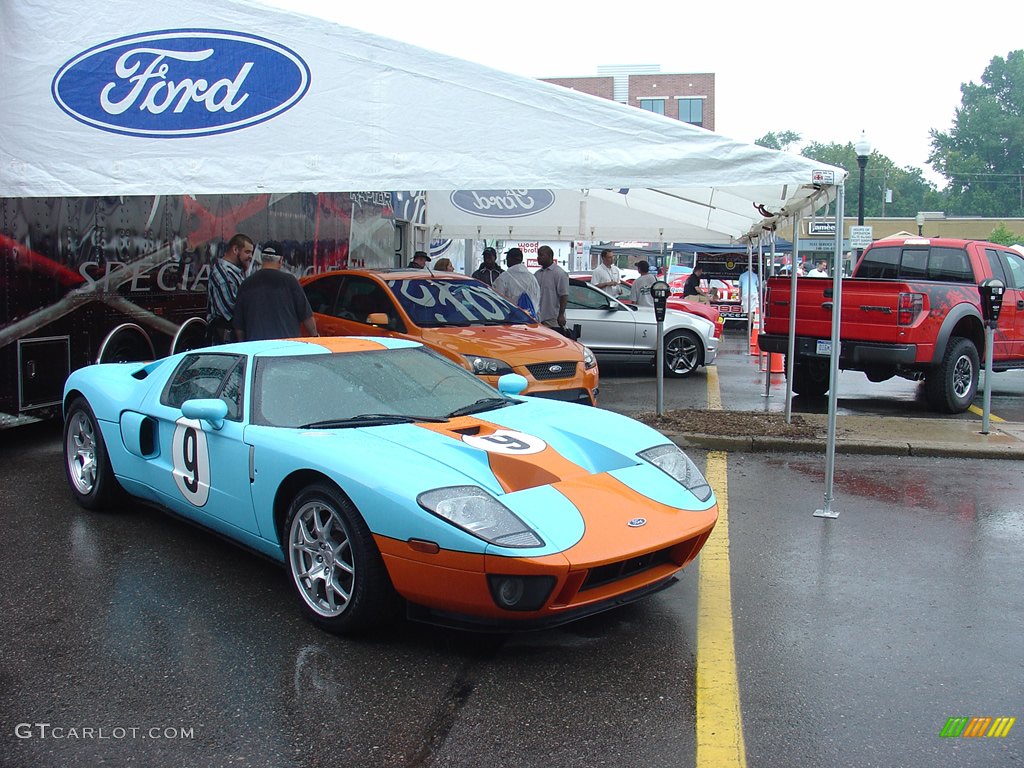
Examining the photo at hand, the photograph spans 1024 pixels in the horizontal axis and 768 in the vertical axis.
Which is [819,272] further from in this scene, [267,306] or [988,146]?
[988,146]

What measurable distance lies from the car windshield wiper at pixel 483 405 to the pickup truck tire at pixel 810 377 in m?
6.69

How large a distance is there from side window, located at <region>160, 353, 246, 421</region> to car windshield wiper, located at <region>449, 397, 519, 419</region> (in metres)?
1.07

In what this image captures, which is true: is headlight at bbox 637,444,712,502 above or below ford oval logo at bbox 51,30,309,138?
below

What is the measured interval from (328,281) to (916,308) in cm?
612

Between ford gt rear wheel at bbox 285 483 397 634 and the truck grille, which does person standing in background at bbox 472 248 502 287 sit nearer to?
the truck grille

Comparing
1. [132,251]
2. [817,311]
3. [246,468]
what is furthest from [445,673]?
[817,311]

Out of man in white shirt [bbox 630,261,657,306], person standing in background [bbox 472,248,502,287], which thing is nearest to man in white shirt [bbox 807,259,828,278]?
man in white shirt [bbox 630,261,657,306]

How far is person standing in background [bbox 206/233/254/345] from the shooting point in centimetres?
862

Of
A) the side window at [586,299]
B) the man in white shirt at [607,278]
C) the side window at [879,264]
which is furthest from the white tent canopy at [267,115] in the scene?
the man in white shirt at [607,278]

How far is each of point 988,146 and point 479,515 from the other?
119632 millimetres

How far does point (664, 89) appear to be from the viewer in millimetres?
68938

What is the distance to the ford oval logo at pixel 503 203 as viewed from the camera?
59.0 ft

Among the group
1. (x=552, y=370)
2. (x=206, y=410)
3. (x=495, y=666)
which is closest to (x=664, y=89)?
(x=552, y=370)

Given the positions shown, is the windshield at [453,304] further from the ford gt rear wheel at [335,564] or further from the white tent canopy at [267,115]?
the ford gt rear wheel at [335,564]
